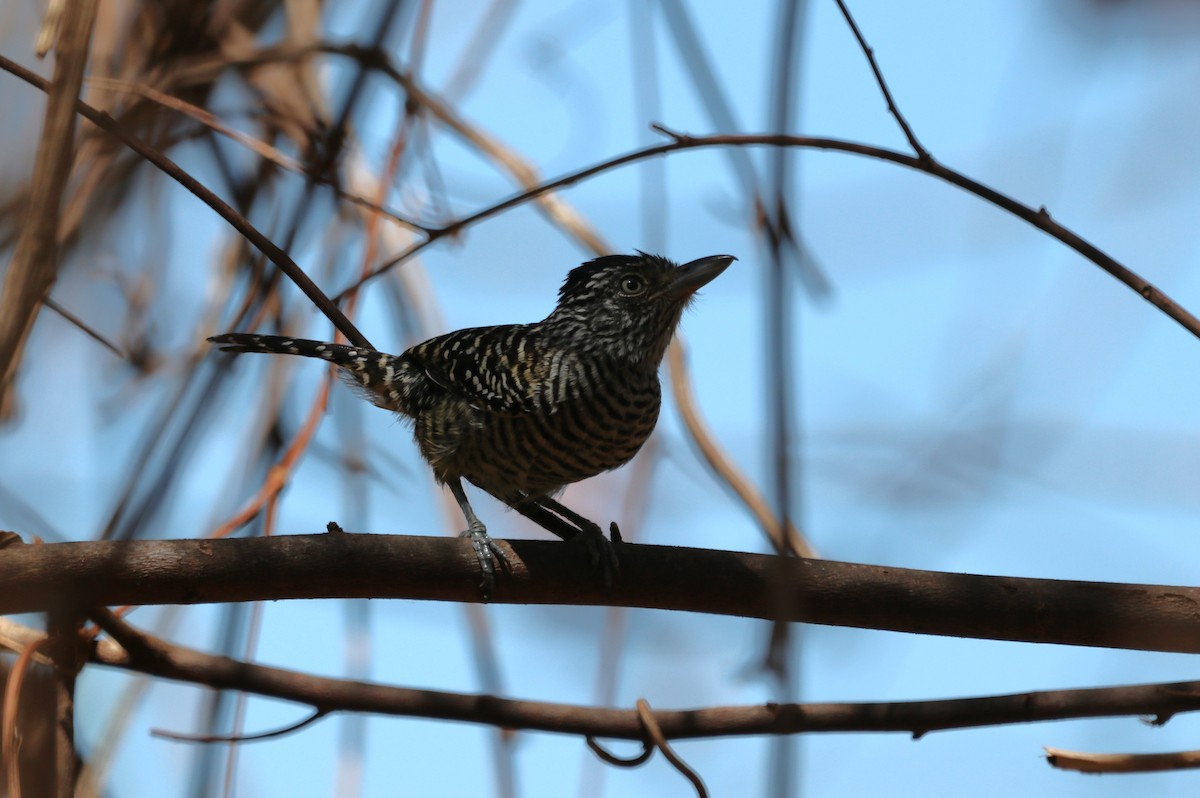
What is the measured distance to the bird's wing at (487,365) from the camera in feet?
10.5

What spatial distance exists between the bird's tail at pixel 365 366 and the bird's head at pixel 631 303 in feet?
1.68

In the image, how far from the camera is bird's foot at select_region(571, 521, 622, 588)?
94.2 inches

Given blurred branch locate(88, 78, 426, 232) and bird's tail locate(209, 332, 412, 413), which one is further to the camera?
bird's tail locate(209, 332, 412, 413)

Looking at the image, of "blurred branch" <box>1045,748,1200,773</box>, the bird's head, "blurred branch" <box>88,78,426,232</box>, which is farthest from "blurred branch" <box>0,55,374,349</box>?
"blurred branch" <box>1045,748,1200,773</box>

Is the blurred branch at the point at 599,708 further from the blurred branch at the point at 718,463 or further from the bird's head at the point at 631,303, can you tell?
the bird's head at the point at 631,303

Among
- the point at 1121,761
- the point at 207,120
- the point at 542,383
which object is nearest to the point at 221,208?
the point at 207,120

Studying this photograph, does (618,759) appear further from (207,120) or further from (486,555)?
(207,120)

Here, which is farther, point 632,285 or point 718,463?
point 632,285

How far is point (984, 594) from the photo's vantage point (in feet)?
7.29

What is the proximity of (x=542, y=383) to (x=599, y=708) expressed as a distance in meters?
1.07

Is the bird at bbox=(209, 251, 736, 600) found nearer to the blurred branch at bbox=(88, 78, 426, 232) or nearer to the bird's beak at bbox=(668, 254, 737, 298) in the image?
the bird's beak at bbox=(668, 254, 737, 298)

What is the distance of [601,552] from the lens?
8.17 feet

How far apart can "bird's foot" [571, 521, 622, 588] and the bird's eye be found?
3.74ft

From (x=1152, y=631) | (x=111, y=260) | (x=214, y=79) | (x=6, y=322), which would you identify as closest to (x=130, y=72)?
(x=214, y=79)
